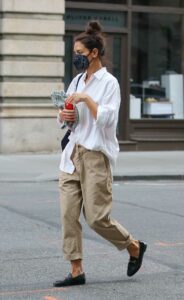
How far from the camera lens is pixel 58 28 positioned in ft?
58.3

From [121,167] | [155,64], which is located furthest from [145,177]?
[155,64]

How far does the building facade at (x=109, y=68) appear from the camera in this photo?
1738 cm

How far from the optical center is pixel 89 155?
588 cm

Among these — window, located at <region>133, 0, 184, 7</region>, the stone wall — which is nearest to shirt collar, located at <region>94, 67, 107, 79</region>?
the stone wall

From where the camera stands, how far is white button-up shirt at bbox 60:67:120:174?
228 inches

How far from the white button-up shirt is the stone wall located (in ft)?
37.8

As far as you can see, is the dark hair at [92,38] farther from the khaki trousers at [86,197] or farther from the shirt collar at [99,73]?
the khaki trousers at [86,197]

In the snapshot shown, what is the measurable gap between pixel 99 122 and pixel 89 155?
305 mm

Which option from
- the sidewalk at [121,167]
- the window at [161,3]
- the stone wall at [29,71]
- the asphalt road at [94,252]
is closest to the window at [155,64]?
the window at [161,3]

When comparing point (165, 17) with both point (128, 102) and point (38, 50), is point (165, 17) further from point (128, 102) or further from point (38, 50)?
point (38, 50)

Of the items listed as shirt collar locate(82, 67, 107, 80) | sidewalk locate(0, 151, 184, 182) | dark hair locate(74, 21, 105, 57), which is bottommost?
sidewalk locate(0, 151, 184, 182)

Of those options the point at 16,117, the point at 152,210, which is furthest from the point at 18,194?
the point at 16,117

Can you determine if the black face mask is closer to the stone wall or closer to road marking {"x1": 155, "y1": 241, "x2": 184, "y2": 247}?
road marking {"x1": 155, "y1": 241, "x2": 184, "y2": 247}

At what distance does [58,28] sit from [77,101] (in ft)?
40.4
